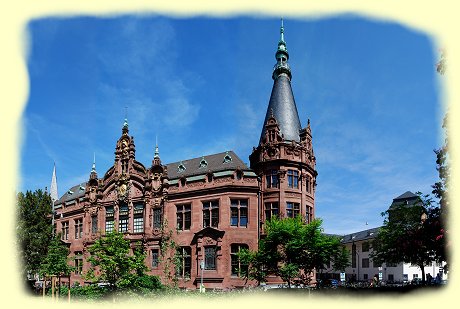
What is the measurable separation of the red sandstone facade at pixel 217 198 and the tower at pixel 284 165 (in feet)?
0.36

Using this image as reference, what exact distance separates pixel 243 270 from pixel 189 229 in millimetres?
8459

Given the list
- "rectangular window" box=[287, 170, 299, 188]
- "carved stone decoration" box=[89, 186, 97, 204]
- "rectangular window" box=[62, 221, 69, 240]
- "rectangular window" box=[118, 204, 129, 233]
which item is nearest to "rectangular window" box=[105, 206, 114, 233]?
"rectangular window" box=[118, 204, 129, 233]

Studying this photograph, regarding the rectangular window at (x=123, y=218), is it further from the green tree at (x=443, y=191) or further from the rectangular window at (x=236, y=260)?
the green tree at (x=443, y=191)

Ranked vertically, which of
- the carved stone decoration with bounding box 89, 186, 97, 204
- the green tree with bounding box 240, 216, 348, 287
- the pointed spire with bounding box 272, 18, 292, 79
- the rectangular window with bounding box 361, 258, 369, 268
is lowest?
the rectangular window with bounding box 361, 258, 369, 268

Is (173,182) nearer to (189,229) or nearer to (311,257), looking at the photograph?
(189,229)

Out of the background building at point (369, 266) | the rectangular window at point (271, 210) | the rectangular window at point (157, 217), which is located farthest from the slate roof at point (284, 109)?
the background building at point (369, 266)

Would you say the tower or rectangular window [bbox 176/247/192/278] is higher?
the tower

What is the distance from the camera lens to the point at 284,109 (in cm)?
5009

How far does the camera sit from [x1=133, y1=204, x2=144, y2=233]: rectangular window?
53000 millimetres

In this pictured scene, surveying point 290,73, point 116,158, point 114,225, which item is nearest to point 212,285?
point 114,225

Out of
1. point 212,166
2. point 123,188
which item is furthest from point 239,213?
point 123,188

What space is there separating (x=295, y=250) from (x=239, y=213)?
1151cm

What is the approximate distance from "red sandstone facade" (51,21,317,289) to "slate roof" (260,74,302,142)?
12 cm

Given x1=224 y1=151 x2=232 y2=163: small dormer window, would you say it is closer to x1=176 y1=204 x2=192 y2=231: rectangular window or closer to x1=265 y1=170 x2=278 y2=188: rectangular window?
x1=265 y1=170 x2=278 y2=188: rectangular window
